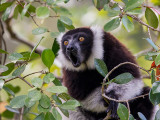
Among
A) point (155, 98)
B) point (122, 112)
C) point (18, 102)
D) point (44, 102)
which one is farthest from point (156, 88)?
point (18, 102)

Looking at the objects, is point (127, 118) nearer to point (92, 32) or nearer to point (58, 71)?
point (92, 32)

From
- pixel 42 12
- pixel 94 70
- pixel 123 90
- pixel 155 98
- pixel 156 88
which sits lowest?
pixel 123 90

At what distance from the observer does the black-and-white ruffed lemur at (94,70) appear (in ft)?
12.0

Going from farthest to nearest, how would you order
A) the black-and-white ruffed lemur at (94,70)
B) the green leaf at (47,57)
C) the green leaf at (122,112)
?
the black-and-white ruffed lemur at (94,70) → the green leaf at (47,57) → the green leaf at (122,112)

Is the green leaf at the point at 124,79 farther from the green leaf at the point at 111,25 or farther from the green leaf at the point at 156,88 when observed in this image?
the green leaf at the point at 111,25

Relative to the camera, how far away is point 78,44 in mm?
3754

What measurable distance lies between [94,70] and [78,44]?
43 cm

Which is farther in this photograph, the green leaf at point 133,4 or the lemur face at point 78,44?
the lemur face at point 78,44

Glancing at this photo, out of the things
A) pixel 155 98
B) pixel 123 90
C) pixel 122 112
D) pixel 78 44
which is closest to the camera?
pixel 122 112

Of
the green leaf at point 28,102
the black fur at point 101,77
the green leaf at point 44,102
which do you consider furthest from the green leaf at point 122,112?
the black fur at point 101,77

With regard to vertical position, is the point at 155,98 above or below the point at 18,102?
below

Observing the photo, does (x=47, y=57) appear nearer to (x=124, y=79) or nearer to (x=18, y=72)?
(x=18, y=72)

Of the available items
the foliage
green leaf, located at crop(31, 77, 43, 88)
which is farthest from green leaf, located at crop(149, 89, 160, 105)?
green leaf, located at crop(31, 77, 43, 88)

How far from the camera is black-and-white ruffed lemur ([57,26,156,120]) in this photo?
3.64 metres
